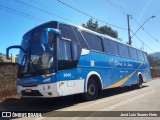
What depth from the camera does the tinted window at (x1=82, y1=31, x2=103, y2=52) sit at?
11988mm

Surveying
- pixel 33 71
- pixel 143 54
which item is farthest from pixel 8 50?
pixel 143 54

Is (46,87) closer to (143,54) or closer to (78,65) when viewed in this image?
(78,65)

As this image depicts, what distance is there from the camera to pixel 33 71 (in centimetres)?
946

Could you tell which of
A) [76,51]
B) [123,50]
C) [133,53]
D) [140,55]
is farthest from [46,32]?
[140,55]

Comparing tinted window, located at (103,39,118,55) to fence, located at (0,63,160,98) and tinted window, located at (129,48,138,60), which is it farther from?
fence, located at (0,63,160,98)

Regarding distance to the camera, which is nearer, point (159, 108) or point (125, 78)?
point (159, 108)

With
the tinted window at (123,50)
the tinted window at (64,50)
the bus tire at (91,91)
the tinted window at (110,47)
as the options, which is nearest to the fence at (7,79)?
the bus tire at (91,91)

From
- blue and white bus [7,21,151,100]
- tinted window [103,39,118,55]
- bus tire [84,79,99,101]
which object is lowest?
bus tire [84,79,99,101]

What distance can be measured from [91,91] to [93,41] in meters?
2.61

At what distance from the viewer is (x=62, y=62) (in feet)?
31.1

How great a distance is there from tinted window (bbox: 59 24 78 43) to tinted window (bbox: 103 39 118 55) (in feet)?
11.4

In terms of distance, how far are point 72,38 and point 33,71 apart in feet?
7.53

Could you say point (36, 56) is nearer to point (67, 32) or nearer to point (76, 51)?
point (67, 32)

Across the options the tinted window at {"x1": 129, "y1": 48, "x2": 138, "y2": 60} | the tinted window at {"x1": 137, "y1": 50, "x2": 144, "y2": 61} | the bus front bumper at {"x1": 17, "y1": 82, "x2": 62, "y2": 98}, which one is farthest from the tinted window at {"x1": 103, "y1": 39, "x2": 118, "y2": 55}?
the tinted window at {"x1": 137, "y1": 50, "x2": 144, "y2": 61}
